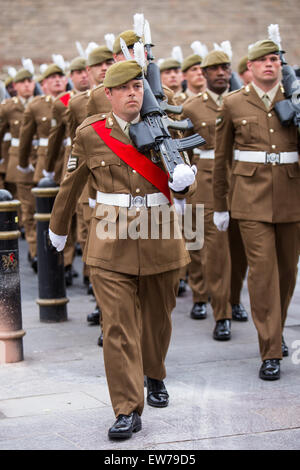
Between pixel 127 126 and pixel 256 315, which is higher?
pixel 127 126

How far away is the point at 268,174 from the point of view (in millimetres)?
6668

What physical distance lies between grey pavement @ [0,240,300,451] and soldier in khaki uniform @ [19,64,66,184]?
11.0ft

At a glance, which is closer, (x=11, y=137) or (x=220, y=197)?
(x=220, y=197)

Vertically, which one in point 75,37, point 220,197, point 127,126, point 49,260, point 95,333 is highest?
point 75,37

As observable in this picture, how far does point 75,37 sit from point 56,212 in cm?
1650

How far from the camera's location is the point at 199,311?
8.41 m

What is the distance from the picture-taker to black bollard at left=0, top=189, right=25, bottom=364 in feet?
22.1

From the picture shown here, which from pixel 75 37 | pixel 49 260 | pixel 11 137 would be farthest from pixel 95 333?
pixel 75 37

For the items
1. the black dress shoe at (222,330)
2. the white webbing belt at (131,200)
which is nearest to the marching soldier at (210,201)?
the black dress shoe at (222,330)

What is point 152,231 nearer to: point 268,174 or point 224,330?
point 268,174

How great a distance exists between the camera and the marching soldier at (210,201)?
793 cm

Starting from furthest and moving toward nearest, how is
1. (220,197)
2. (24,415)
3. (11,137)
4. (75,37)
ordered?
(75,37) < (11,137) < (220,197) < (24,415)

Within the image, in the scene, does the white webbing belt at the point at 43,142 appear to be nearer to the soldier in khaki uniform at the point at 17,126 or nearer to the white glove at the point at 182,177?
the soldier in khaki uniform at the point at 17,126
